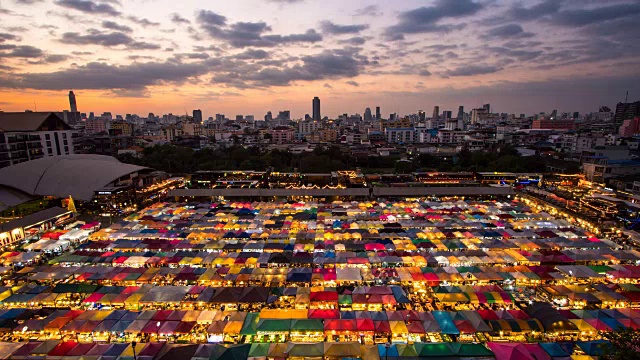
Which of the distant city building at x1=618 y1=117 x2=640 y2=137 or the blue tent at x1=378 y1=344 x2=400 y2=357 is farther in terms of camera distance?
the distant city building at x1=618 y1=117 x2=640 y2=137

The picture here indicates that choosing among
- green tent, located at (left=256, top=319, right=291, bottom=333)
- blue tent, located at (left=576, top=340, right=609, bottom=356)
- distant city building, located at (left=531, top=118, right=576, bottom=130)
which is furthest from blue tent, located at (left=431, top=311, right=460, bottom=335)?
distant city building, located at (left=531, top=118, right=576, bottom=130)

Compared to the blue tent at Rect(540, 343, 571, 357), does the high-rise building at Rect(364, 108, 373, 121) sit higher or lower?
higher

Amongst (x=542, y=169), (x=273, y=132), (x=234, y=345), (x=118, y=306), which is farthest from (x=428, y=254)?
(x=273, y=132)

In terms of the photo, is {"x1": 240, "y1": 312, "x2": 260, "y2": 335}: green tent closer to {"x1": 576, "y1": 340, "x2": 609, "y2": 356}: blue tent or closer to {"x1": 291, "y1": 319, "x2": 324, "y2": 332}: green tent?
{"x1": 291, "y1": 319, "x2": 324, "y2": 332}: green tent

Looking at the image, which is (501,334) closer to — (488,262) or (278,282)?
(488,262)

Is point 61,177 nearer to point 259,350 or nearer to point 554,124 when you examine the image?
point 259,350

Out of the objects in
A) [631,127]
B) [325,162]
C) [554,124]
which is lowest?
[325,162]

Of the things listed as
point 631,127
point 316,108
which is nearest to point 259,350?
point 631,127
